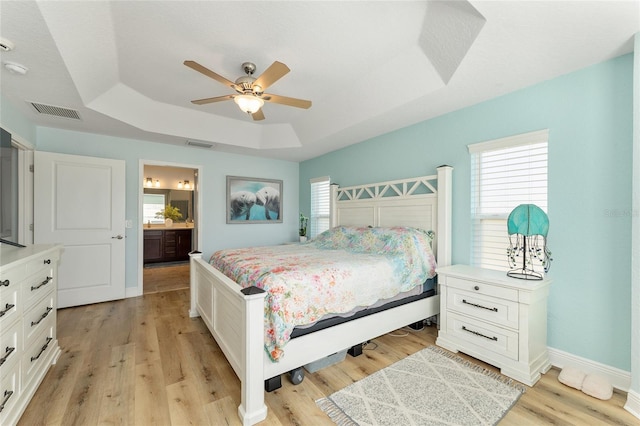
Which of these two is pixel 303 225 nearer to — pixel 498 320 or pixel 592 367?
pixel 498 320

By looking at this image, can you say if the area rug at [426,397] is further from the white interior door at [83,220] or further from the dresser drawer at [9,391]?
the white interior door at [83,220]

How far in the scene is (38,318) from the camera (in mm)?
1981

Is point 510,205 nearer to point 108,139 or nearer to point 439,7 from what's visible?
point 439,7

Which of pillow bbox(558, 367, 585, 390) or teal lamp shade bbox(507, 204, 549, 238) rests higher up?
teal lamp shade bbox(507, 204, 549, 238)

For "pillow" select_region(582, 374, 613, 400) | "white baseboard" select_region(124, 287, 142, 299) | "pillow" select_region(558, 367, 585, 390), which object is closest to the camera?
"pillow" select_region(582, 374, 613, 400)

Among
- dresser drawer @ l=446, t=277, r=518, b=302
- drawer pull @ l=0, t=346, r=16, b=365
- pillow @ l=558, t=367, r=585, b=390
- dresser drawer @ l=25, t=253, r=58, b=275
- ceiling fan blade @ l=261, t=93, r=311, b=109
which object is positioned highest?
ceiling fan blade @ l=261, t=93, r=311, b=109

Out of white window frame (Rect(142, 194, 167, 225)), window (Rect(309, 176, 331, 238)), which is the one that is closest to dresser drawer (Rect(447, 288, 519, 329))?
window (Rect(309, 176, 331, 238))

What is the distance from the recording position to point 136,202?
4305 millimetres

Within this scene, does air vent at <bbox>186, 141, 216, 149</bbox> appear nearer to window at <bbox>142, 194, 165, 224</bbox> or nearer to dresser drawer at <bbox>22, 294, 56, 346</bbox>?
dresser drawer at <bbox>22, 294, 56, 346</bbox>

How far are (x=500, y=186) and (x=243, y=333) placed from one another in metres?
2.69

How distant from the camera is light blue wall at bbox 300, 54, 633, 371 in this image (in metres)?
2.01

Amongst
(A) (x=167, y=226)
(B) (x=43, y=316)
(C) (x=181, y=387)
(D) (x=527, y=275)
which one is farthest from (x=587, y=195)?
(A) (x=167, y=226)

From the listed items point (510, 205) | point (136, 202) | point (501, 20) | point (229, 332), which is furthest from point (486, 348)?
point (136, 202)

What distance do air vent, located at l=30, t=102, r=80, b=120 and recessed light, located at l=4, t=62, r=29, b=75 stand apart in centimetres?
83
